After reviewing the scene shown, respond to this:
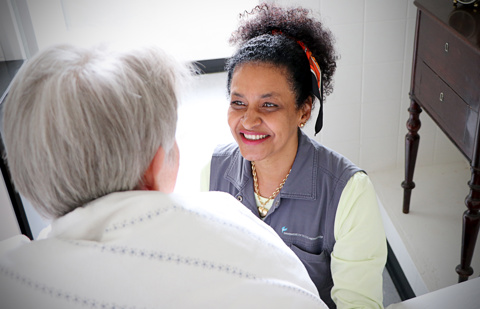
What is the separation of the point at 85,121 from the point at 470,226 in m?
1.61

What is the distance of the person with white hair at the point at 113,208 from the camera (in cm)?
65

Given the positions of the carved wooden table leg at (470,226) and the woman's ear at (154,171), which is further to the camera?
the carved wooden table leg at (470,226)

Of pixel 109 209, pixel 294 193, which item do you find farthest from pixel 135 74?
pixel 294 193

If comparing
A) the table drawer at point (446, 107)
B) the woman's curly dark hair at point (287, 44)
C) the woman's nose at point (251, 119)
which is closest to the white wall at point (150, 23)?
the table drawer at point (446, 107)

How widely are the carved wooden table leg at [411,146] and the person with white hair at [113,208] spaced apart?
1.64 m

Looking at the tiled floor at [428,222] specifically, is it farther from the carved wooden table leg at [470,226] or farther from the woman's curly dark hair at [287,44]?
the woman's curly dark hair at [287,44]

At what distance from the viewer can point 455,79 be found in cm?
174

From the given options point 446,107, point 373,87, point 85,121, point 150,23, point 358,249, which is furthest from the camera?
point 150,23

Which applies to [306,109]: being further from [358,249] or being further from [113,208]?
[113,208]

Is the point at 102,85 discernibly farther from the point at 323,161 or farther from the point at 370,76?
the point at 370,76

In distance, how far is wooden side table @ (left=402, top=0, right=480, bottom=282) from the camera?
1.63 metres

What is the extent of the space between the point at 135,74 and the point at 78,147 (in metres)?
0.13

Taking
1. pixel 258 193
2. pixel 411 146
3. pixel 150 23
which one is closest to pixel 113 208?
pixel 258 193

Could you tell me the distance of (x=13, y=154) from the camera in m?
0.69
